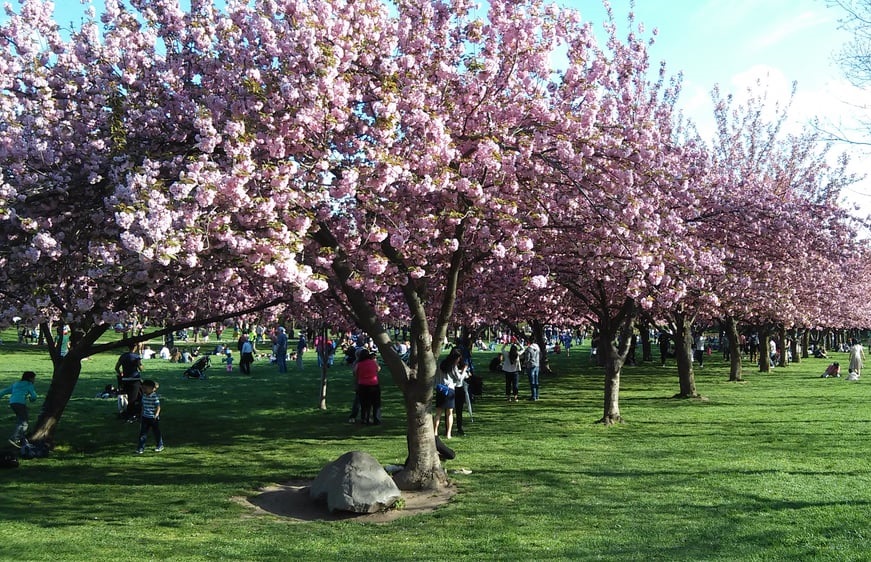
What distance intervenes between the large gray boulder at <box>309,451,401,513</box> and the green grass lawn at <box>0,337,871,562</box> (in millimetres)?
503

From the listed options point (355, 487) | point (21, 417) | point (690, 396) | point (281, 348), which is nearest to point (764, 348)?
point (690, 396)

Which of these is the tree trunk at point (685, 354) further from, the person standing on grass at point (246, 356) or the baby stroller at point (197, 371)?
the person standing on grass at point (246, 356)

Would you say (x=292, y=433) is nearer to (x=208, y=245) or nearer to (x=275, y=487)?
(x=275, y=487)

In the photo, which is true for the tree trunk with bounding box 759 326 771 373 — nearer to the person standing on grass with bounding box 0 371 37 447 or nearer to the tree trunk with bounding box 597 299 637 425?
the tree trunk with bounding box 597 299 637 425

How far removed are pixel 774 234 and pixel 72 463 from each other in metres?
15.3

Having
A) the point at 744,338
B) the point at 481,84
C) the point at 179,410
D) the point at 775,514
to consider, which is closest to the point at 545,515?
the point at 775,514

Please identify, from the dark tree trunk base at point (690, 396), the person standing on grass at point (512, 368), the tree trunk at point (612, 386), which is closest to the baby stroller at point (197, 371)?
the person standing on grass at point (512, 368)

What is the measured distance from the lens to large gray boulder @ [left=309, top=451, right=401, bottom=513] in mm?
10490

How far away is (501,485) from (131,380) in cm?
1185

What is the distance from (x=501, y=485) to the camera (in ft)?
39.2

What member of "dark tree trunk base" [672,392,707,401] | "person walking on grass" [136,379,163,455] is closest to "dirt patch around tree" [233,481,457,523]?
"person walking on grass" [136,379,163,455]

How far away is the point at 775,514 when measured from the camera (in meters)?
9.67

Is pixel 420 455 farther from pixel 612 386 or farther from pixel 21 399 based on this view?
pixel 612 386

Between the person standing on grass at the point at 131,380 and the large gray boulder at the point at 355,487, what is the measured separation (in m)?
10.2
